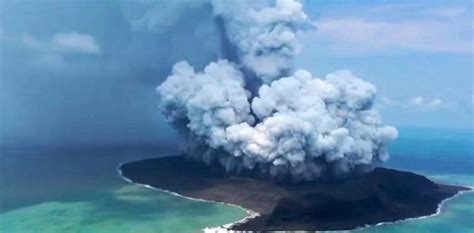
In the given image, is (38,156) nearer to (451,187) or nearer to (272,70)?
(272,70)

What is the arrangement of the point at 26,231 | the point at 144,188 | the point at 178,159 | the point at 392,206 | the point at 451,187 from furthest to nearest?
the point at 178,159 → the point at 451,187 → the point at 144,188 → the point at 392,206 → the point at 26,231

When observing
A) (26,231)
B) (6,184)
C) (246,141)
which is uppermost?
(246,141)

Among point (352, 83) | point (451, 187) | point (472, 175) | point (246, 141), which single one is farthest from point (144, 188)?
point (472, 175)

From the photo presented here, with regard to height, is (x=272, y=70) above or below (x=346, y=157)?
above
